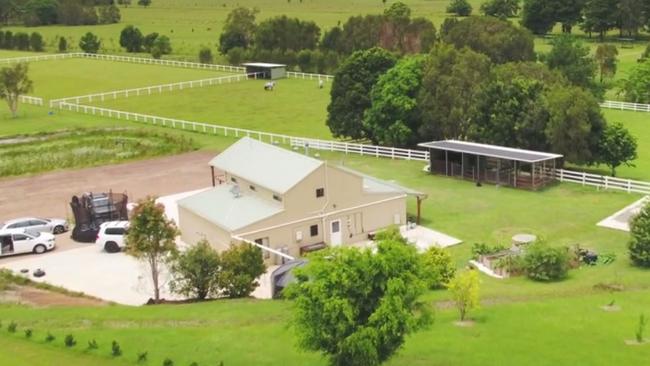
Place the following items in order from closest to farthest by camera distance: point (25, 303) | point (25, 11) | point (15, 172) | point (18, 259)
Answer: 1. point (25, 303)
2. point (18, 259)
3. point (15, 172)
4. point (25, 11)

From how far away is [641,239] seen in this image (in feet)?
81.9

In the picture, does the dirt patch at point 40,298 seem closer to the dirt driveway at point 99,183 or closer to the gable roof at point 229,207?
the gable roof at point 229,207

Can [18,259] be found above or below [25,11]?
below

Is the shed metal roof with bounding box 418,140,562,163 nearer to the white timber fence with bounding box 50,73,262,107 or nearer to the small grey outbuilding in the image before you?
the white timber fence with bounding box 50,73,262,107

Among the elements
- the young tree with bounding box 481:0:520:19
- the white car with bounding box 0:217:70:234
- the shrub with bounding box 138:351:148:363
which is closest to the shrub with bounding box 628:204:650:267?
the shrub with bounding box 138:351:148:363

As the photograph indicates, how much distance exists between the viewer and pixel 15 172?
44.2 m

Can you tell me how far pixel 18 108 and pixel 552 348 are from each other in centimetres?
5732

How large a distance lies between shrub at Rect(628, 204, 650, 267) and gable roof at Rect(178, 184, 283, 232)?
11.3 metres

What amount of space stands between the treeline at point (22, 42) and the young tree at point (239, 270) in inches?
3728

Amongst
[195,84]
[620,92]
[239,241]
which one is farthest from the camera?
[195,84]

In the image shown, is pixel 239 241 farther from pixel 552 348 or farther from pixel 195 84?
pixel 195 84

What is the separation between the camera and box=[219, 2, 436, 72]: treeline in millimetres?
85875

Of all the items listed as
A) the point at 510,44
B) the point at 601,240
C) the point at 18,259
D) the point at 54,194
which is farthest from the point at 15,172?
the point at 510,44

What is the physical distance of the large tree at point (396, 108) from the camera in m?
45.7
